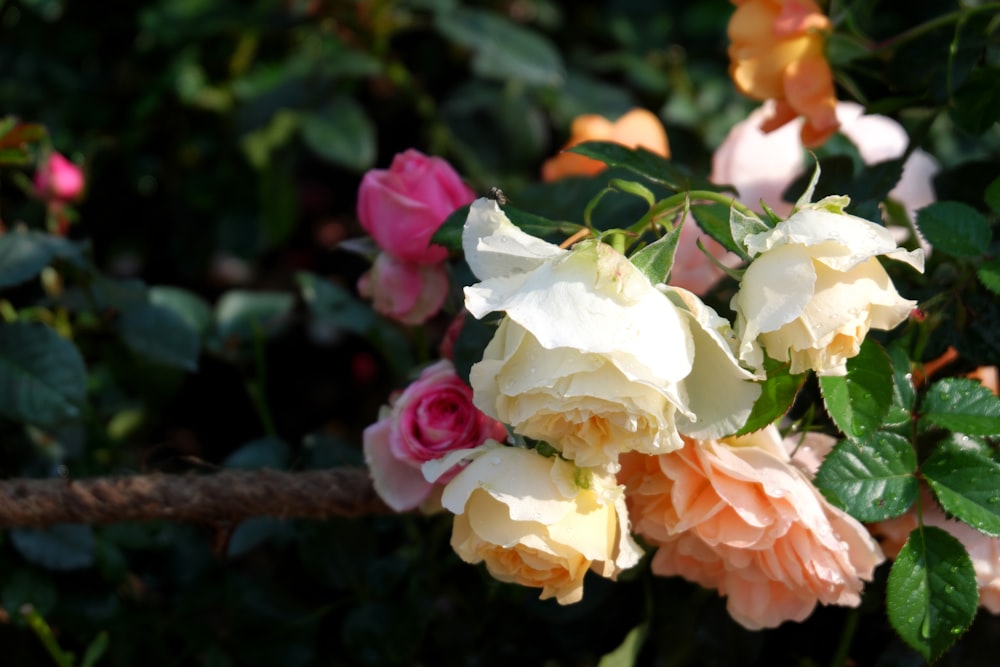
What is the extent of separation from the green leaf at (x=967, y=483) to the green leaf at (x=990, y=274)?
0.34 feet

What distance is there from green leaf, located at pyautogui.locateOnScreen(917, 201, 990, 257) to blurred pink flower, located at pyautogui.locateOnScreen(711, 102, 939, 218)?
126mm

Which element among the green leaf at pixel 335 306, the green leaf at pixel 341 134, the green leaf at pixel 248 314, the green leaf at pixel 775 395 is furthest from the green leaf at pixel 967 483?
the green leaf at pixel 341 134

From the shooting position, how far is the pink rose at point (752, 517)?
1.96ft

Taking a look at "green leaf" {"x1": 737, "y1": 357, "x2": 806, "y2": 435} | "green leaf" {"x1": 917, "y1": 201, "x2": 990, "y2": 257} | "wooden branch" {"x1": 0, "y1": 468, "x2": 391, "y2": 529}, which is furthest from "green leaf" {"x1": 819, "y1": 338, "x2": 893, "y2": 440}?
"wooden branch" {"x1": 0, "y1": 468, "x2": 391, "y2": 529}

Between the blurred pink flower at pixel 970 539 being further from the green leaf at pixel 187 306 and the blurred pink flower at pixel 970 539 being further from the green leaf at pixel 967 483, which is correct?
the green leaf at pixel 187 306

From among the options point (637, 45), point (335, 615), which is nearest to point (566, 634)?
point (335, 615)

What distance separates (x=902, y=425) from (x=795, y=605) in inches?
5.4

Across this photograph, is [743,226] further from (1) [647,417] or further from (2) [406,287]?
(2) [406,287]

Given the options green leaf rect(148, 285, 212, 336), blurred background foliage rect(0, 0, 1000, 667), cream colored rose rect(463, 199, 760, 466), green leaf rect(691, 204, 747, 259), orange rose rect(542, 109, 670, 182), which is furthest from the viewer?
green leaf rect(148, 285, 212, 336)

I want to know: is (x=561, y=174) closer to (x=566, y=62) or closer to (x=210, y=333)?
(x=210, y=333)

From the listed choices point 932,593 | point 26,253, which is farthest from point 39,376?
point 932,593

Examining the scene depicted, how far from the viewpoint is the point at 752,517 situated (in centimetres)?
59

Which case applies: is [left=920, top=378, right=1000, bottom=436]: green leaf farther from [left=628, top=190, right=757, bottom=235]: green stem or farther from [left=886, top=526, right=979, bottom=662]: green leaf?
[left=628, top=190, right=757, bottom=235]: green stem

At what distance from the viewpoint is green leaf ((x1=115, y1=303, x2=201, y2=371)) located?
3.06 feet
